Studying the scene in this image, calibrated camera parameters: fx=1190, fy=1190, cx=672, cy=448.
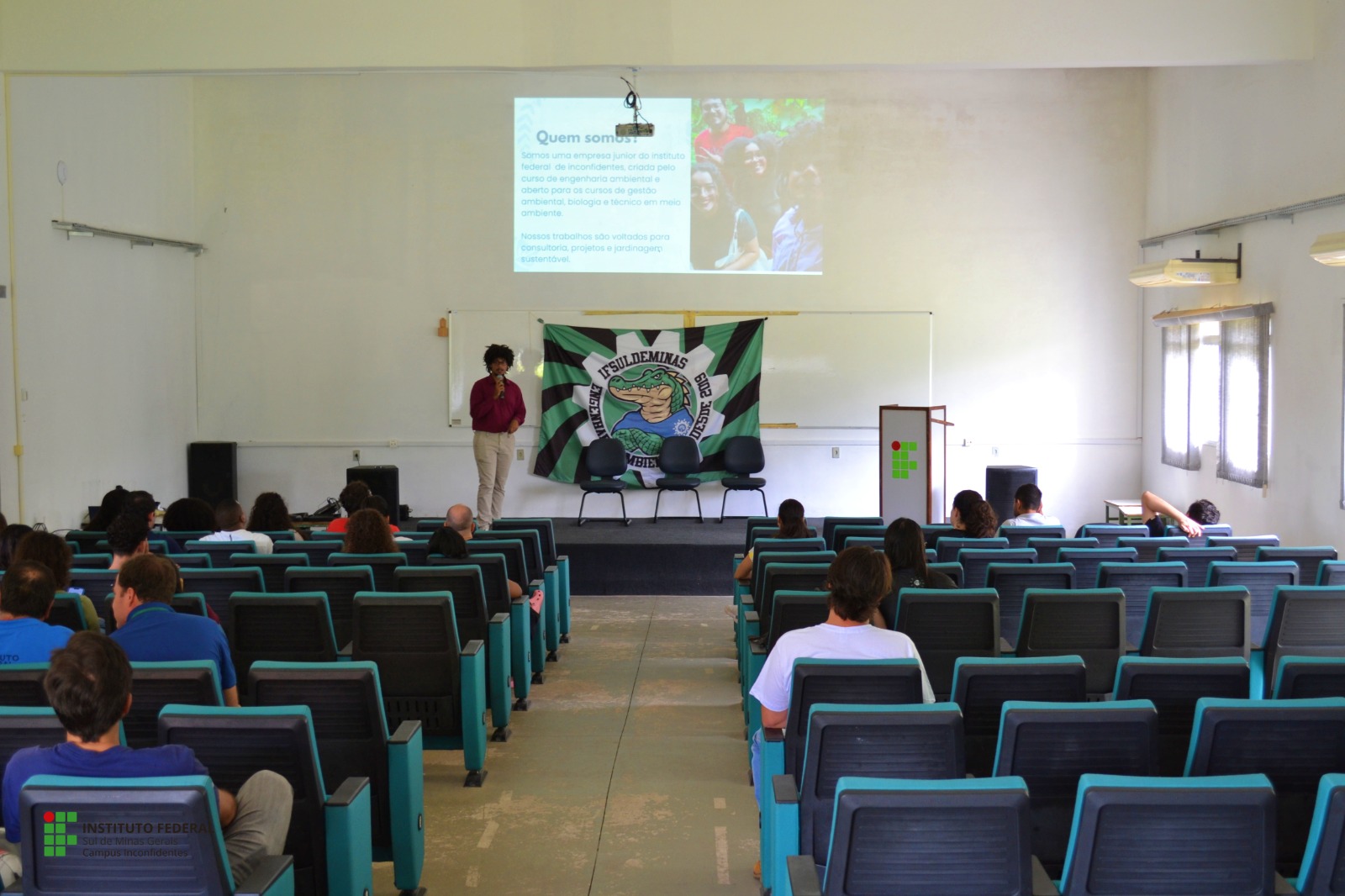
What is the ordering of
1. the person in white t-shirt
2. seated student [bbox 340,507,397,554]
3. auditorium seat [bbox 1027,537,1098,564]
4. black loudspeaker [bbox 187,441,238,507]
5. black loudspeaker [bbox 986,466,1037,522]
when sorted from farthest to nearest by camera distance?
black loudspeaker [bbox 187,441,238,507] → black loudspeaker [bbox 986,466,1037,522] → auditorium seat [bbox 1027,537,1098,564] → seated student [bbox 340,507,397,554] → the person in white t-shirt

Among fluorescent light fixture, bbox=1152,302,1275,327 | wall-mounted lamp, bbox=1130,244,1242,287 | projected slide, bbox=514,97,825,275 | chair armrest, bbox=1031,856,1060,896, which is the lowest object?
chair armrest, bbox=1031,856,1060,896

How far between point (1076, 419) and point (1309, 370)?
11.7ft

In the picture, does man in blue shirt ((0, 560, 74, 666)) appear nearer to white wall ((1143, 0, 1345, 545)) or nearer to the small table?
white wall ((1143, 0, 1345, 545))

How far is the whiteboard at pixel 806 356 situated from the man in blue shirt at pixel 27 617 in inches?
318

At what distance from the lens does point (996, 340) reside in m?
11.5

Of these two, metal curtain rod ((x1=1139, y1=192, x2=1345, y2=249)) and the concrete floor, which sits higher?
metal curtain rod ((x1=1139, y1=192, x2=1345, y2=249))

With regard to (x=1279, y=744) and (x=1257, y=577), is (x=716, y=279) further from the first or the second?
(x=1279, y=744)

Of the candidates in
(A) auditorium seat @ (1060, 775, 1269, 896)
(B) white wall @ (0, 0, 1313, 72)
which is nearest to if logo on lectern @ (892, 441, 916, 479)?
(B) white wall @ (0, 0, 1313, 72)

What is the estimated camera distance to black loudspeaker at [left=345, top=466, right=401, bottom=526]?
10.3 m

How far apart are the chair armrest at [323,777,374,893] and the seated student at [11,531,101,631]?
6.28 ft

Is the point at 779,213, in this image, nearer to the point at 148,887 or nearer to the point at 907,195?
the point at 907,195

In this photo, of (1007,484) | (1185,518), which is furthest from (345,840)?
(1007,484)

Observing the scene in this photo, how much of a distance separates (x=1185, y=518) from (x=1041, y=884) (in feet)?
19.0

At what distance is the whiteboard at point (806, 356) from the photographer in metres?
11.5
